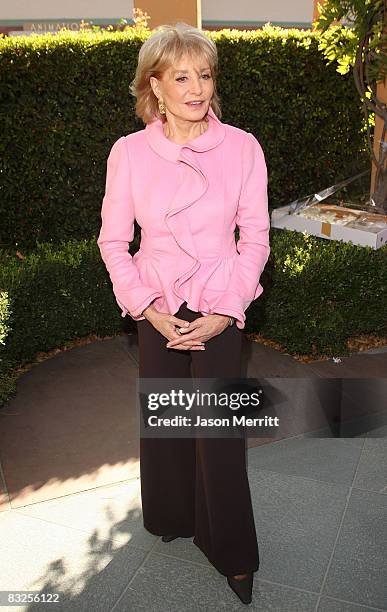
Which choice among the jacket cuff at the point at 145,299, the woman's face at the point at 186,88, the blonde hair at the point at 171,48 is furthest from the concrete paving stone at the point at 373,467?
the blonde hair at the point at 171,48

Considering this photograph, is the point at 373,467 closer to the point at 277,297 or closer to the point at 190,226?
the point at 277,297

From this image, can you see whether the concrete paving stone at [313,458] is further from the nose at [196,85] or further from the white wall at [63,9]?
the white wall at [63,9]

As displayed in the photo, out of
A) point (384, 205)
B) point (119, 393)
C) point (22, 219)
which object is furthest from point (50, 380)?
point (384, 205)

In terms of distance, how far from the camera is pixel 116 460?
191 inches

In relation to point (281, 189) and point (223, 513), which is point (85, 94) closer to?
point (281, 189)

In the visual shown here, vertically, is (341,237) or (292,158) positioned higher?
(292,158)

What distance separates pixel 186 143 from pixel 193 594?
7.43 ft

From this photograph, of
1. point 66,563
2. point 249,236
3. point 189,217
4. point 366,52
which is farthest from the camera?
point 366,52

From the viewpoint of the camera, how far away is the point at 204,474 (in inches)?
133

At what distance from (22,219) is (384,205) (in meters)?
3.74

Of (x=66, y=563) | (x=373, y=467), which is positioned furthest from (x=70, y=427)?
(x=373, y=467)

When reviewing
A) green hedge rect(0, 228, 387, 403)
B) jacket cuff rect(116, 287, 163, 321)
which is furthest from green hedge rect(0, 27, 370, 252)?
jacket cuff rect(116, 287, 163, 321)

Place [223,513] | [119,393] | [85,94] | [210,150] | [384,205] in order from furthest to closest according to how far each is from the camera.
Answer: [384,205], [85,94], [119,393], [223,513], [210,150]

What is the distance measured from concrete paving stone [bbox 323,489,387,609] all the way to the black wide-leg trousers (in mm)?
507
